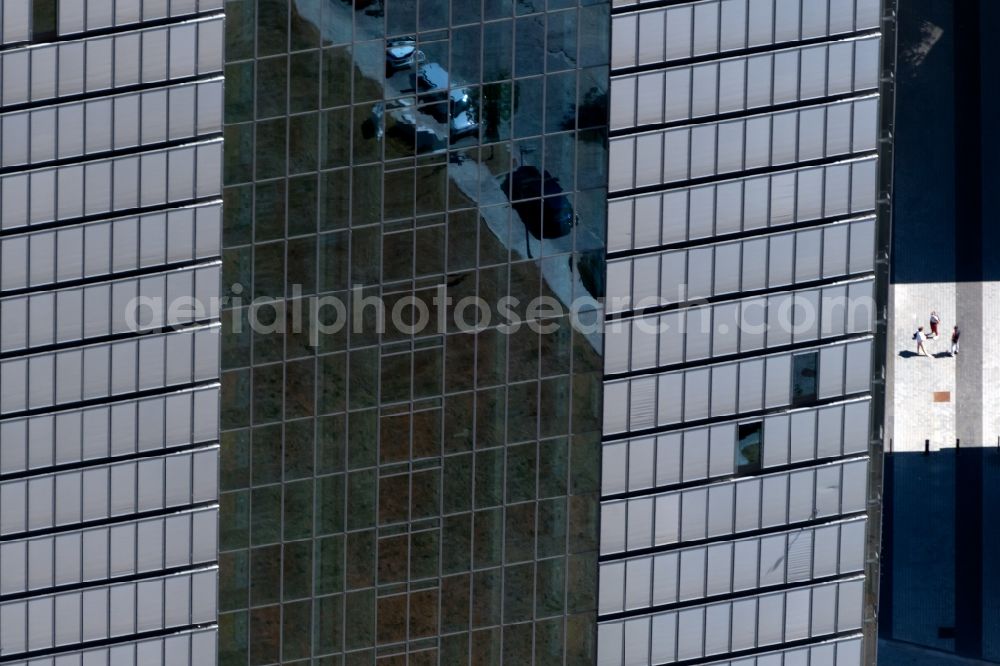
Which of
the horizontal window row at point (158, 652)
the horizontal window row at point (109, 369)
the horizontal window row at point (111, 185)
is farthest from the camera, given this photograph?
the horizontal window row at point (158, 652)

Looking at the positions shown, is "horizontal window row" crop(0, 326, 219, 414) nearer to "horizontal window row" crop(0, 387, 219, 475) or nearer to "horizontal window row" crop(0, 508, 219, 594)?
"horizontal window row" crop(0, 387, 219, 475)

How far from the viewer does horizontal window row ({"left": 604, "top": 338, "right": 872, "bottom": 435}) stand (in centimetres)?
4428

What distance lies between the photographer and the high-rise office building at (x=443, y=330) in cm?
4362

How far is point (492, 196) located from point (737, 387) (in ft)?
30.0

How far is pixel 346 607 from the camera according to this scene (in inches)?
1788

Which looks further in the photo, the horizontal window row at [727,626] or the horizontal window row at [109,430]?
the horizontal window row at [727,626]

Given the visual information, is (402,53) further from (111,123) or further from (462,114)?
(111,123)

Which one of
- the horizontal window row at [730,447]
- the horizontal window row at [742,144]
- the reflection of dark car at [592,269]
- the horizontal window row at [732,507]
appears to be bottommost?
the horizontal window row at [732,507]

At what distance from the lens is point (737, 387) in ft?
146

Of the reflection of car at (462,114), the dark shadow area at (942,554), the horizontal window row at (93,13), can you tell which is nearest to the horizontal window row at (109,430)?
the reflection of car at (462,114)

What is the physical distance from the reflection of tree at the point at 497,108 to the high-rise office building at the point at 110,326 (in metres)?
7.82

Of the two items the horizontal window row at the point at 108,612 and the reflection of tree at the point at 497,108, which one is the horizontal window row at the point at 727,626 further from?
the reflection of tree at the point at 497,108

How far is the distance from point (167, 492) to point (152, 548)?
1.81 metres

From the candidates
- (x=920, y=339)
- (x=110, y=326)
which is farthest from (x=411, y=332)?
(x=920, y=339)
